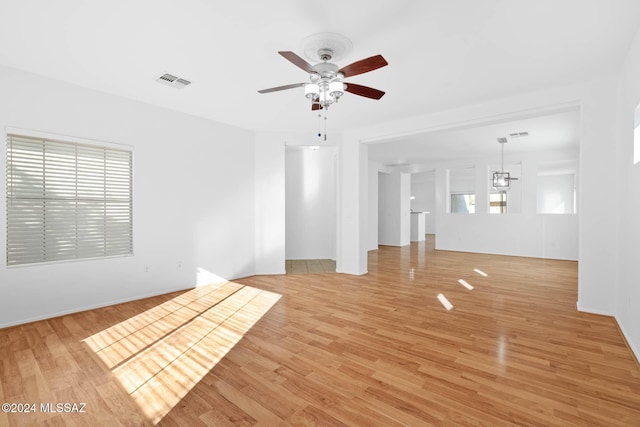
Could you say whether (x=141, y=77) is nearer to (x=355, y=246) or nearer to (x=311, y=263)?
(x=355, y=246)

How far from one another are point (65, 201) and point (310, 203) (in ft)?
16.0

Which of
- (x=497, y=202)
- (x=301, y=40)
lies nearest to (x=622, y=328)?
(x=301, y=40)

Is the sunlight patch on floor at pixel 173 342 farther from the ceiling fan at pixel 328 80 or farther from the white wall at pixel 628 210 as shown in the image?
the white wall at pixel 628 210

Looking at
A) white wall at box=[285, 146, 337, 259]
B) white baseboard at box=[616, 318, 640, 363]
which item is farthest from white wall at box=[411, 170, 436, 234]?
white baseboard at box=[616, 318, 640, 363]

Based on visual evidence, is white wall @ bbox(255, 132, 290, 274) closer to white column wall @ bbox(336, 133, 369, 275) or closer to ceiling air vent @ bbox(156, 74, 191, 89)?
white column wall @ bbox(336, 133, 369, 275)

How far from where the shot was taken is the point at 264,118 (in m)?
5.05

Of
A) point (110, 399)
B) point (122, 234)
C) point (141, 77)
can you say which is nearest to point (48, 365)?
point (110, 399)

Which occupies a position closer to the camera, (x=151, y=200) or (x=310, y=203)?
(x=151, y=200)

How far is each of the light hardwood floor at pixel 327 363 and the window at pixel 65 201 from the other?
0.84 m

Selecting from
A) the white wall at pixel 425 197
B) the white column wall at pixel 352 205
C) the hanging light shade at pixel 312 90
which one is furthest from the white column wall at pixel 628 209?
the white wall at pixel 425 197

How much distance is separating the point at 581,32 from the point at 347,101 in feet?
8.31

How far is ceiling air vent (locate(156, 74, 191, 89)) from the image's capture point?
11.4 ft

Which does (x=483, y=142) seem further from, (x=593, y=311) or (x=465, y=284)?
(x=593, y=311)

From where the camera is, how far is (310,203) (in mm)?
7602
